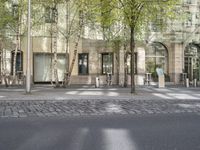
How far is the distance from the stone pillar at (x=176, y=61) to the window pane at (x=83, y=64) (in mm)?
8169

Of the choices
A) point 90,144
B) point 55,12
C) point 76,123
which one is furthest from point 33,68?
point 90,144

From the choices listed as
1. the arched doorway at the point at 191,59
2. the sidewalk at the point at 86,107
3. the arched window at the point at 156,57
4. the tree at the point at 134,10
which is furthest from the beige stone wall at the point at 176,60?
the sidewalk at the point at 86,107

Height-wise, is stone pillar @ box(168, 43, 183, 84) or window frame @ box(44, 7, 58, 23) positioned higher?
window frame @ box(44, 7, 58, 23)

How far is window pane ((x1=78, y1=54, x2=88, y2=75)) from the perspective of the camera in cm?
3831

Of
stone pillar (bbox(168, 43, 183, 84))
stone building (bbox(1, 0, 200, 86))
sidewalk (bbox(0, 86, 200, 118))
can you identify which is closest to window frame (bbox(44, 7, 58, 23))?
stone building (bbox(1, 0, 200, 86))

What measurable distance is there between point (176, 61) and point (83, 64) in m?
8.94

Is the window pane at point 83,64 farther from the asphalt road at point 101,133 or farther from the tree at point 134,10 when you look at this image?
the asphalt road at point 101,133

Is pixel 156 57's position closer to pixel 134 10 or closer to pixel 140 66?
pixel 140 66

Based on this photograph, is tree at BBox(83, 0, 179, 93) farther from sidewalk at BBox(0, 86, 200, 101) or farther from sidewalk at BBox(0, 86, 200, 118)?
sidewalk at BBox(0, 86, 200, 118)

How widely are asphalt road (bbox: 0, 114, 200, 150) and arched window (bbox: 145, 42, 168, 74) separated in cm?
2676

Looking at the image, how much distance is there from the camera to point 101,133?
9.33m

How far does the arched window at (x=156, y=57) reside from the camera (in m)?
39.3

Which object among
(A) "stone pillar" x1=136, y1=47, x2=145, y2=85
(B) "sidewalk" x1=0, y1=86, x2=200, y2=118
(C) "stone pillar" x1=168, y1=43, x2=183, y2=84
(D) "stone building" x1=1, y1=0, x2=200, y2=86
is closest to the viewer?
(B) "sidewalk" x1=0, y1=86, x2=200, y2=118

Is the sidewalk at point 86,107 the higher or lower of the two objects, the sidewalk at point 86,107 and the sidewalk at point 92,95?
the lower
